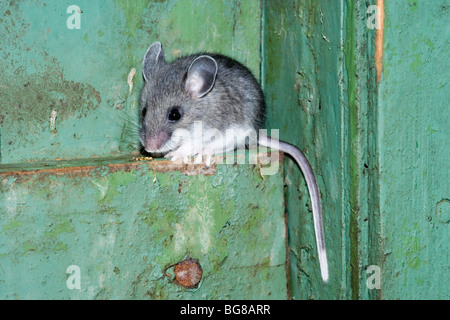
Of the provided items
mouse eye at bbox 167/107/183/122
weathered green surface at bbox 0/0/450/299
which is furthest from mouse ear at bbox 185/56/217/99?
weathered green surface at bbox 0/0/450/299

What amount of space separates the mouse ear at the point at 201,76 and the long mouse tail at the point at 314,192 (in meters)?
0.50

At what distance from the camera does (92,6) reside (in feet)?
9.29

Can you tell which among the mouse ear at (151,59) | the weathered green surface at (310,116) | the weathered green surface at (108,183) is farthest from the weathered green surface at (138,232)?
the mouse ear at (151,59)

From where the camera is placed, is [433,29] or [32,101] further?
[32,101]

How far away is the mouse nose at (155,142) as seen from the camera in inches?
114

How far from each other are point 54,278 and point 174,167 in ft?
2.65

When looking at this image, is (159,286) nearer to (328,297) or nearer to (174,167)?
(174,167)

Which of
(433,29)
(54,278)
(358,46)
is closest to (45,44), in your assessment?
(54,278)

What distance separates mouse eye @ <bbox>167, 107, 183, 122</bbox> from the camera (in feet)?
9.91

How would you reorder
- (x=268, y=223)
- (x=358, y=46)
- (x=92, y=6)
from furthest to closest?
(x=268, y=223)
(x=92, y=6)
(x=358, y=46)

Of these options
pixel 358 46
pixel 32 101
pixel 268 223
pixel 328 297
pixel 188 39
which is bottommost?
pixel 328 297

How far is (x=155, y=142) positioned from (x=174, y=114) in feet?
0.76

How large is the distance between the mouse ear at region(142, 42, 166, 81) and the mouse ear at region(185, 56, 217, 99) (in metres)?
0.21

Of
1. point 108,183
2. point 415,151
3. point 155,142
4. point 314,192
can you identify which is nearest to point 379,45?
point 415,151
